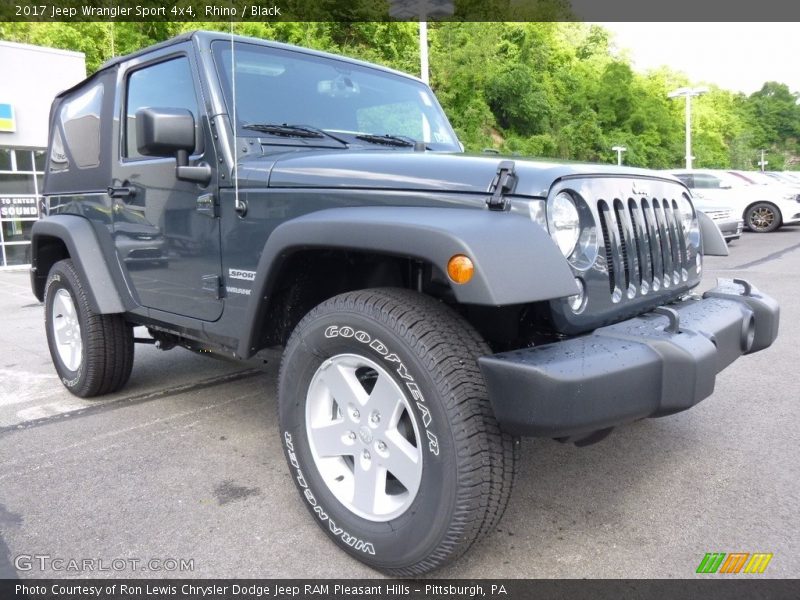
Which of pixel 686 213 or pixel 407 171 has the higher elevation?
pixel 407 171

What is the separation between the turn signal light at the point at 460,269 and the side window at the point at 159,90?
166 centimetres

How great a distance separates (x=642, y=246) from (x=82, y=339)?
3297 mm

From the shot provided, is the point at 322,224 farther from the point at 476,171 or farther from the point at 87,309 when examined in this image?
the point at 87,309

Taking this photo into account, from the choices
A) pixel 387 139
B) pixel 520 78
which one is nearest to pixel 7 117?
pixel 387 139

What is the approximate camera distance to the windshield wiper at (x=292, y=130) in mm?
3027

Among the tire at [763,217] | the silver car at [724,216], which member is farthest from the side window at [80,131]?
the tire at [763,217]

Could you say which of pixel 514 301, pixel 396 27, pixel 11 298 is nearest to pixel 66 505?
pixel 514 301

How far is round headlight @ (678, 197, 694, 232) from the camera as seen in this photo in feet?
9.83

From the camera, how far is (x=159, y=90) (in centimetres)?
346

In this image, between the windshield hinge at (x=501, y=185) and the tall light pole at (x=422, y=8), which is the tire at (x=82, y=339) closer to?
the windshield hinge at (x=501, y=185)

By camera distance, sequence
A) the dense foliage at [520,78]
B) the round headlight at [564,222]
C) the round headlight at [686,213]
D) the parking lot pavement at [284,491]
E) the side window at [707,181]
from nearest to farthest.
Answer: the round headlight at [564,222] → the parking lot pavement at [284,491] → the round headlight at [686,213] → the side window at [707,181] → the dense foliage at [520,78]

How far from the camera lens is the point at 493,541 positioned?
97.8 inches

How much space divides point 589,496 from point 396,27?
95.1ft

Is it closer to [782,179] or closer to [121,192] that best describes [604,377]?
[121,192]
